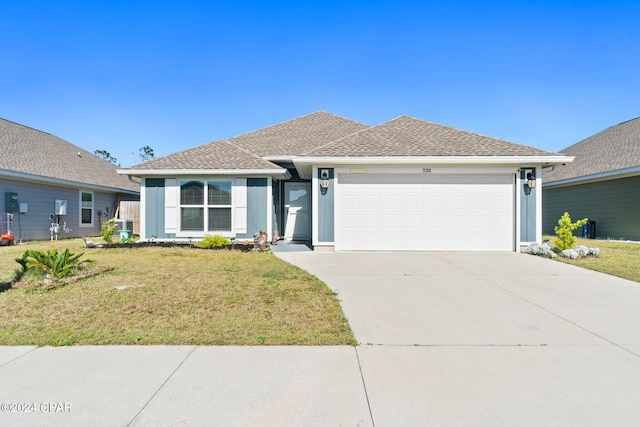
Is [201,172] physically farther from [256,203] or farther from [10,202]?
[10,202]

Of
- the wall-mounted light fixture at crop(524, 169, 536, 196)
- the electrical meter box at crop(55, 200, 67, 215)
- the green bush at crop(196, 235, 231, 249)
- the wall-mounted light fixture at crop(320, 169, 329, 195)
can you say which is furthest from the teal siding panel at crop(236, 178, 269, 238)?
the electrical meter box at crop(55, 200, 67, 215)

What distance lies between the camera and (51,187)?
Answer: 13414 mm

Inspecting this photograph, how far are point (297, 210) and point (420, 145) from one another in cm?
527

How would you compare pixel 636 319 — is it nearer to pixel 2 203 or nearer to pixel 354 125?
pixel 354 125

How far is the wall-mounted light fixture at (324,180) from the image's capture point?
946 centimetres

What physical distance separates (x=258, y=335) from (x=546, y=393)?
260 centimetres

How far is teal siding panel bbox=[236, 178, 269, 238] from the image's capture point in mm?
10789

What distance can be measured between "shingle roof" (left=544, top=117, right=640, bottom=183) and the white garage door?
5576 mm

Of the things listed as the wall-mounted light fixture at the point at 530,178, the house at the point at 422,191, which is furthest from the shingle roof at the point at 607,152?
the house at the point at 422,191

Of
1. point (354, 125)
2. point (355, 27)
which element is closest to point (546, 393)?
point (355, 27)

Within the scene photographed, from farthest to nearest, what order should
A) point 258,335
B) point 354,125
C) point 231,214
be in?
point 354,125 → point 231,214 → point 258,335

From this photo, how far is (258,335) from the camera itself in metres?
3.43

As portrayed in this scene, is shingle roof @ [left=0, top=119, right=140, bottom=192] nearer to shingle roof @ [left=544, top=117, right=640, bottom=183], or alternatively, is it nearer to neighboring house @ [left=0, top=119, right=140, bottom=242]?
neighboring house @ [left=0, top=119, right=140, bottom=242]

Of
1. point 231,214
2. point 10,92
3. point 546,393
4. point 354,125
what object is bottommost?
point 546,393
